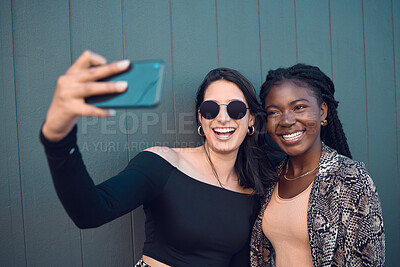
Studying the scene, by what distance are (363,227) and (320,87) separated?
32.4 inches

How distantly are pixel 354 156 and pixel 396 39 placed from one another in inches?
44.9

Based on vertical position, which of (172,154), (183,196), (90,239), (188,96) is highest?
(188,96)

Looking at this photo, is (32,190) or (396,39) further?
(396,39)

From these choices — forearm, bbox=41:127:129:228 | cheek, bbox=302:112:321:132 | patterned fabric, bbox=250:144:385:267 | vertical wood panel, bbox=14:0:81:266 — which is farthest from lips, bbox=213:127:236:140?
vertical wood panel, bbox=14:0:81:266

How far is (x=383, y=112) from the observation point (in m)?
2.60

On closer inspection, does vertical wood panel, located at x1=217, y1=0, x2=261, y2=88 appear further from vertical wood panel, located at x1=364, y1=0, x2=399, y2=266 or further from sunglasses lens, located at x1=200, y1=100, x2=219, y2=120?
vertical wood panel, located at x1=364, y1=0, x2=399, y2=266

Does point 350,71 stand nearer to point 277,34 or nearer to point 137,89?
point 277,34

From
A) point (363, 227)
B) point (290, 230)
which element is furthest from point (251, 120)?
point (363, 227)

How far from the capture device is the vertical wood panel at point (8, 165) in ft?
5.23

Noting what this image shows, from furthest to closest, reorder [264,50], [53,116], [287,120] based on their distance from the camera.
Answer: [264,50] → [287,120] → [53,116]

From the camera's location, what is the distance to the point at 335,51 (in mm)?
2443

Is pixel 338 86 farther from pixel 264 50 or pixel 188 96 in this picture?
pixel 188 96

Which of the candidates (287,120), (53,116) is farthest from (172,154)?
(53,116)

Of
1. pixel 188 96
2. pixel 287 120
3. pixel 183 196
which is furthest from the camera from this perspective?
pixel 188 96
